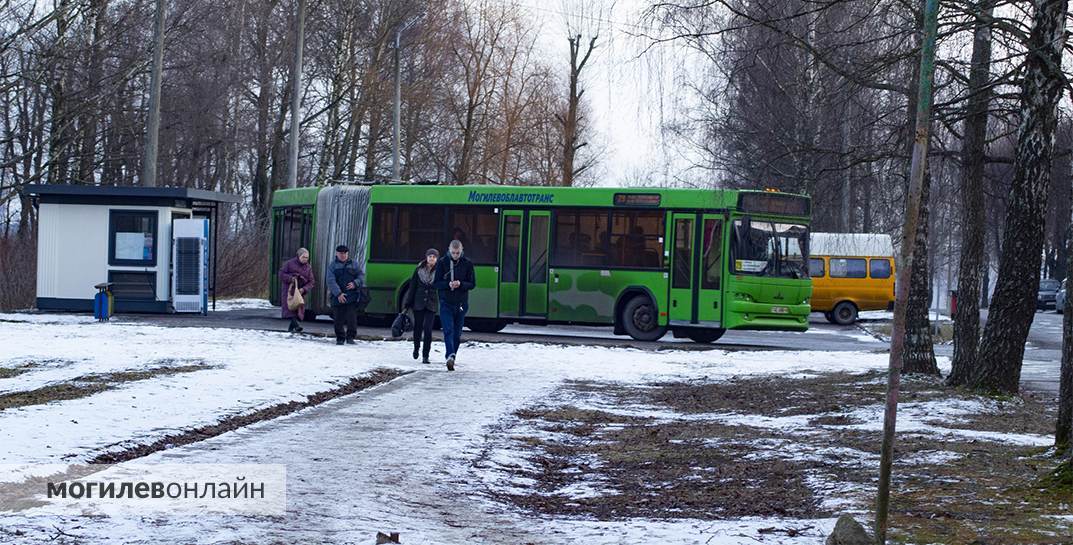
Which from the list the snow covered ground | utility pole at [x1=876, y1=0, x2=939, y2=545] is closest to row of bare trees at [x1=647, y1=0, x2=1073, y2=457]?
the snow covered ground

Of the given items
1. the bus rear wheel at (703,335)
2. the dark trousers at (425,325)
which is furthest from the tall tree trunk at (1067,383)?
the bus rear wheel at (703,335)

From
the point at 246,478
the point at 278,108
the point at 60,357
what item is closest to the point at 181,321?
the point at 60,357

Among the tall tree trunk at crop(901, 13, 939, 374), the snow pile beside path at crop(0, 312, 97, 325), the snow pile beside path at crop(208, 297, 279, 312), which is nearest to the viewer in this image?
the tall tree trunk at crop(901, 13, 939, 374)

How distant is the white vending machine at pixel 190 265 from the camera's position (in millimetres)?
29406

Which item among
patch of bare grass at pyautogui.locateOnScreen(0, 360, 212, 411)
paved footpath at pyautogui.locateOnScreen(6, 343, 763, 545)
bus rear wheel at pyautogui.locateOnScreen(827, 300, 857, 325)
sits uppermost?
bus rear wheel at pyautogui.locateOnScreen(827, 300, 857, 325)

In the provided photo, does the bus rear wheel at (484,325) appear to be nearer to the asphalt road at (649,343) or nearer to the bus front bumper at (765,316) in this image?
the asphalt road at (649,343)

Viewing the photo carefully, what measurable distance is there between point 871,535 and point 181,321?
2225 cm

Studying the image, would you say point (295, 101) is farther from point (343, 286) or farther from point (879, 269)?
point (879, 269)

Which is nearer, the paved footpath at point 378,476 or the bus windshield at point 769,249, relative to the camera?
the paved footpath at point 378,476

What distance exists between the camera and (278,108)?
5253cm

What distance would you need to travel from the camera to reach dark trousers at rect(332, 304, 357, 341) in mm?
23250

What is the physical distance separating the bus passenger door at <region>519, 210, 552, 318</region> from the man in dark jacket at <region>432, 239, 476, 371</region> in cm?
746

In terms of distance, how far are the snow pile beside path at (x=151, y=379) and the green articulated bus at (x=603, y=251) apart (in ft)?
14.5

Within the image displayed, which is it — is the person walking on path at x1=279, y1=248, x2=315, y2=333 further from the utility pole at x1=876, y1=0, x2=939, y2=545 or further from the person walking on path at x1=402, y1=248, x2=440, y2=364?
the utility pole at x1=876, y1=0, x2=939, y2=545
